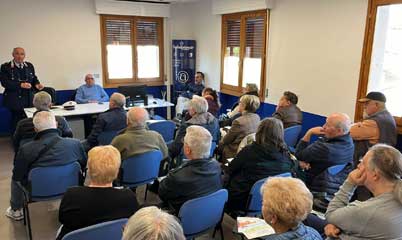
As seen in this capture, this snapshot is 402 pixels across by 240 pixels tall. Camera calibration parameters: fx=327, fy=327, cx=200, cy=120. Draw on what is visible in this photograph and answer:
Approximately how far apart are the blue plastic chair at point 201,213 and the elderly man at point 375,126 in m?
1.87

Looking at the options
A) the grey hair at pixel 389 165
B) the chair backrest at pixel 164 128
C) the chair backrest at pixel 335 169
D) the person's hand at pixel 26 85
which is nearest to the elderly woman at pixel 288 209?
the grey hair at pixel 389 165

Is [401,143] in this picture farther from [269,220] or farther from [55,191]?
[55,191]

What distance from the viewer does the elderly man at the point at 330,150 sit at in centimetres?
274

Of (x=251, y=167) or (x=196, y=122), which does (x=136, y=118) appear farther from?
(x=251, y=167)

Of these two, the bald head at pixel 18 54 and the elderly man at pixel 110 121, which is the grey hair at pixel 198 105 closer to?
the elderly man at pixel 110 121

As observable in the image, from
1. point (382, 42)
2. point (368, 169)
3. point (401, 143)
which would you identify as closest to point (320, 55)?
point (382, 42)

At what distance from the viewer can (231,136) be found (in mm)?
3660

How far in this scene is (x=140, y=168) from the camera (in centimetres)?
308

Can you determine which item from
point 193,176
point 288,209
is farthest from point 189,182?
point 288,209

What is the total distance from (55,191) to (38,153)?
36 centimetres

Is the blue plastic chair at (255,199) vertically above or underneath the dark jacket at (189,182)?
underneath

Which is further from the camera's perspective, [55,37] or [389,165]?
[55,37]

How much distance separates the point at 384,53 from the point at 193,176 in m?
3.07

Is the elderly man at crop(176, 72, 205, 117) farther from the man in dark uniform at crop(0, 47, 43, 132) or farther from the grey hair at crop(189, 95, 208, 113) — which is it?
the grey hair at crop(189, 95, 208, 113)
